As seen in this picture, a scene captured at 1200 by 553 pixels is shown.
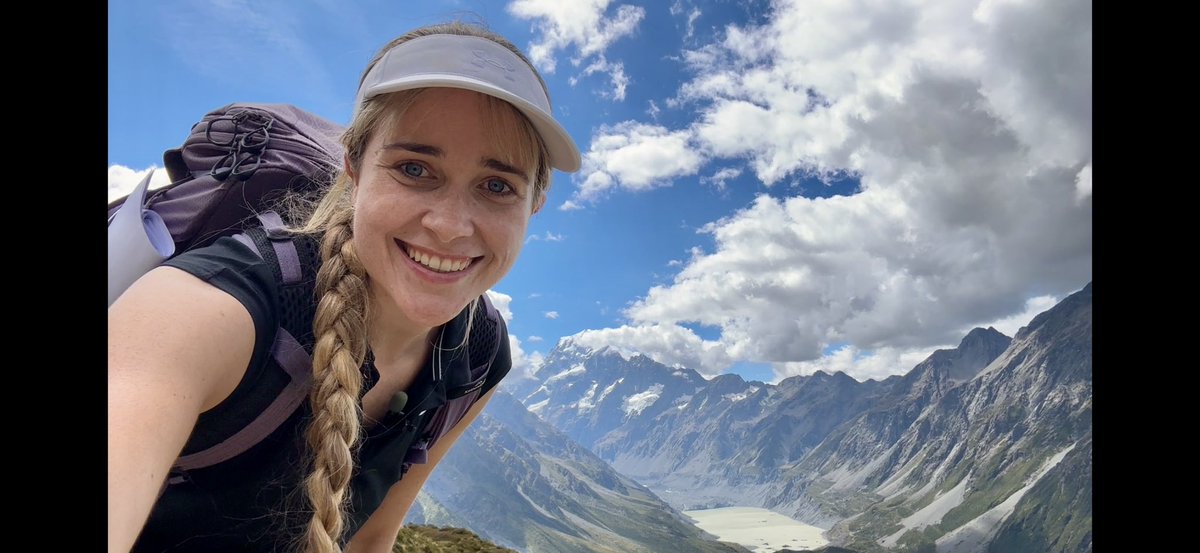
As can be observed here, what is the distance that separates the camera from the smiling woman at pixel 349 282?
1.93 metres

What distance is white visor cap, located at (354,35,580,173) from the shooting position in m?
2.17

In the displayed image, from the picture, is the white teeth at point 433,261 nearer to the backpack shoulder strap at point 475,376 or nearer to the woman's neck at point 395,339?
the woman's neck at point 395,339

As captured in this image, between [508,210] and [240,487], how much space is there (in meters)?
1.41

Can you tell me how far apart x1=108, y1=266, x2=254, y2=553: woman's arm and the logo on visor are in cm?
107

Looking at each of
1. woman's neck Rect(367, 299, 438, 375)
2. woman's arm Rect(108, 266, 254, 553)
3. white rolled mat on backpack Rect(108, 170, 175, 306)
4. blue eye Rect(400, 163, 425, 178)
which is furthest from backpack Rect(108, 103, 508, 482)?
blue eye Rect(400, 163, 425, 178)

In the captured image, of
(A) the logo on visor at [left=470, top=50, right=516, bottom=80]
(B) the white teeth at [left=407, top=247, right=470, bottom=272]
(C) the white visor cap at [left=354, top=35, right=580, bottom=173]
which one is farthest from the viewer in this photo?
(B) the white teeth at [left=407, top=247, right=470, bottom=272]

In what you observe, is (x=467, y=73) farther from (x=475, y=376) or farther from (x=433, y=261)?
(x=475, y=376)

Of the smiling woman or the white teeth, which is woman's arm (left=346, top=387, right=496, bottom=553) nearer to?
the smiling woman

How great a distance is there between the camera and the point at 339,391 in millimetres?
2244

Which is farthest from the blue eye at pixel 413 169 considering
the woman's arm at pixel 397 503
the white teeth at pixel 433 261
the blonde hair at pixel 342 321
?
the woman's arm at pixel 397 503

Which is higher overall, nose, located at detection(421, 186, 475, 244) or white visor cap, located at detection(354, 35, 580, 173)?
white visor cap, located at detection(354, 35, 580, 173)
